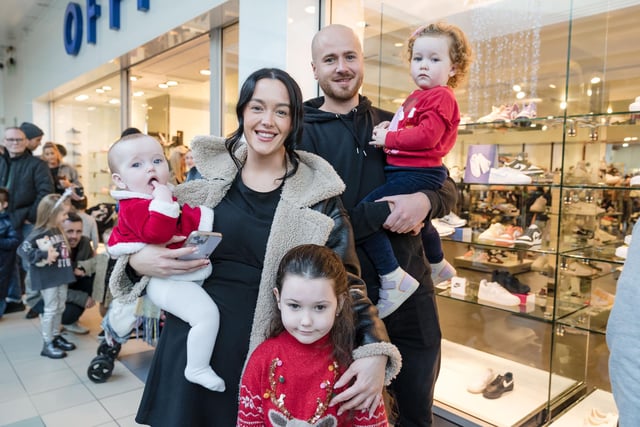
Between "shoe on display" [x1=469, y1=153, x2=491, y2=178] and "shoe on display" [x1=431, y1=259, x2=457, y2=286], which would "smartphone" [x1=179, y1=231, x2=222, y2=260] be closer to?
"shoe on display" [x1=431, y1=259, x2=457, y2=286]

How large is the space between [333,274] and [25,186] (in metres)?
5.14

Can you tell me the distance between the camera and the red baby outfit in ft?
4.38

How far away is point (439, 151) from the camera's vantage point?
6.14ft

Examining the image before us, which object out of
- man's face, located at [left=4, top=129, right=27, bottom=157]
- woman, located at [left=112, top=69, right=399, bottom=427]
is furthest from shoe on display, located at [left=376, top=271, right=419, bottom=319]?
man's face, located at [left=4, top=129, right=27, bottom=157]

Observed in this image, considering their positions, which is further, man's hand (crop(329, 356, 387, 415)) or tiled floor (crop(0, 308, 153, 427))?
tiled floor (crop(0, 308, 153, 427))

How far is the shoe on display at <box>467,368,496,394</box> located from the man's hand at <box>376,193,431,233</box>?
171 cm

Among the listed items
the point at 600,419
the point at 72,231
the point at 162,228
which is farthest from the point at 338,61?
the point at 72,231

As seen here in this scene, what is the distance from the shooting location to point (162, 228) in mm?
1348

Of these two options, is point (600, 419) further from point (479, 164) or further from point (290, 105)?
point (290, 105)

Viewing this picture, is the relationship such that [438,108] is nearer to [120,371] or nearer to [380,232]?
[380,232]

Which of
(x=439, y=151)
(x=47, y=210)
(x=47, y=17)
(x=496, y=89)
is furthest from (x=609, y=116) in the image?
(x=47, y=17)

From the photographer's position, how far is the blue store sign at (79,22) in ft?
A: 17.9

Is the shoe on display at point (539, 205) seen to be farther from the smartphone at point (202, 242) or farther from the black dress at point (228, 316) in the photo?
the smartphone at point (202, 242)

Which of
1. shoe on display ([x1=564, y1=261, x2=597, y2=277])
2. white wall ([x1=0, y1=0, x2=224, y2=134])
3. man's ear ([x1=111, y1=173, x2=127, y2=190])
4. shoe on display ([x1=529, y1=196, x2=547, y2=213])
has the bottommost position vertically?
shoe on display ([x1=564, y1=261, x2=597, y2=277])
